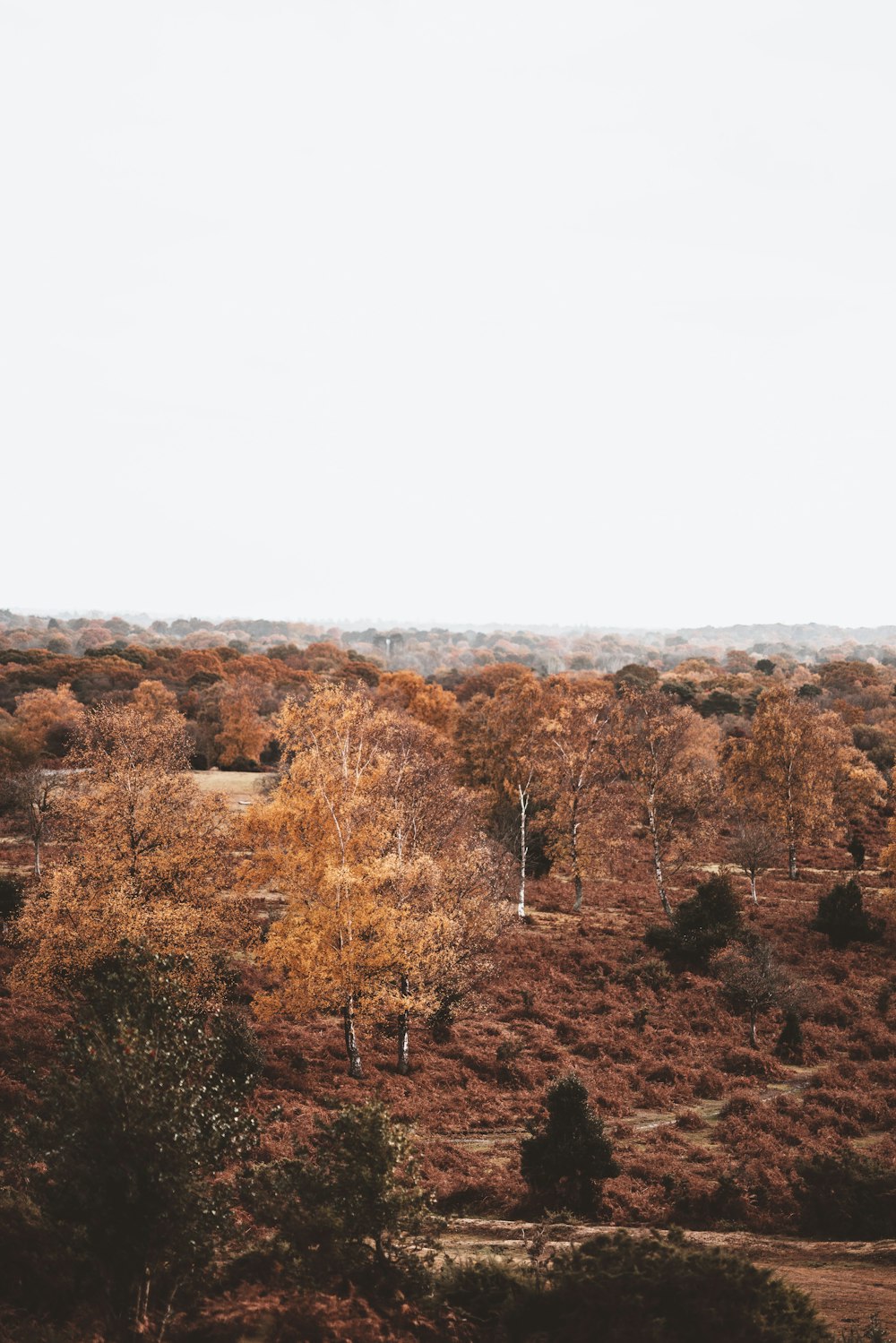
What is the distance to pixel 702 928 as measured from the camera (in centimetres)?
3969

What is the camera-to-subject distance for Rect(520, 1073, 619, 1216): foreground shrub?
64.6 feet

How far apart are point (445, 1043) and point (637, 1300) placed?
60.0 ft

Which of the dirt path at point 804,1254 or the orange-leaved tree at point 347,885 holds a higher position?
the orange-leaved tree at point 347,885

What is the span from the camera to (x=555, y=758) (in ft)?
157

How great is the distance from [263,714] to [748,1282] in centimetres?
8987

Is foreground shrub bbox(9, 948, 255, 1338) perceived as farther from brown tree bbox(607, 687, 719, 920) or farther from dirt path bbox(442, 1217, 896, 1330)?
brown tree bbox(607, 687, 719, 920)

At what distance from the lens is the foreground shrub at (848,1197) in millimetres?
18772

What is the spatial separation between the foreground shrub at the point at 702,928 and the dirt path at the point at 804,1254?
68.3 ft

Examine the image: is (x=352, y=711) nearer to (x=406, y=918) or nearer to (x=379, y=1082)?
(x=406, y=918)

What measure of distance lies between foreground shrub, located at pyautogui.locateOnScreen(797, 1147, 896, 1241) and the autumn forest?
75 mm

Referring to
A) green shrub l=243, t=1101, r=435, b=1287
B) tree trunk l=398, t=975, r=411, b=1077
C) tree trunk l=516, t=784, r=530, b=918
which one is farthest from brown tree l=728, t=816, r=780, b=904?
green shrub l=243, t=1101, r=435, b=1287

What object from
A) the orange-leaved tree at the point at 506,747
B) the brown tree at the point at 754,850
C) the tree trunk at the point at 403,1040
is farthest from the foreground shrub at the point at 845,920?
the tree trunk at the point at 403,1040

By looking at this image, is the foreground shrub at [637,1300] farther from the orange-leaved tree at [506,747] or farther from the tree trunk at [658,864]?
the orange-leaved tree at [506,747]

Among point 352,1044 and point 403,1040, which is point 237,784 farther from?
point 352,1044
